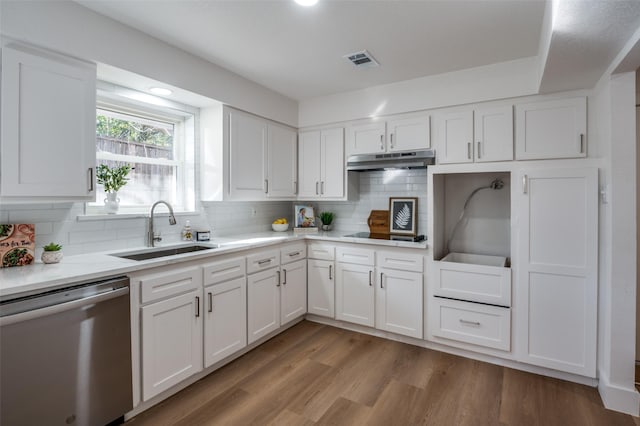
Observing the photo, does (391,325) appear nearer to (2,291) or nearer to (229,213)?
(229,213)

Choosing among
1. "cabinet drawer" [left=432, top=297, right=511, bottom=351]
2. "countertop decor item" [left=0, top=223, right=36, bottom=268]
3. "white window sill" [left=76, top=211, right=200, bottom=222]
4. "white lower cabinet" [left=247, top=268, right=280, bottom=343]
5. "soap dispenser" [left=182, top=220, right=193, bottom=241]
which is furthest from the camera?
"soap dispenser" [left=182, top=220, right=193, bottom=241]

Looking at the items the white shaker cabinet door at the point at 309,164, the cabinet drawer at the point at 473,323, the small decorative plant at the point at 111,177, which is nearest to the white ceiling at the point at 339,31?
the white shaker cabinet door at the point at 309,164

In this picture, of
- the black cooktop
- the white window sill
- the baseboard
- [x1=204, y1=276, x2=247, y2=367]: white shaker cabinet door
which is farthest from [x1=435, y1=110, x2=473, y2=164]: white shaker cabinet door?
the white window sill

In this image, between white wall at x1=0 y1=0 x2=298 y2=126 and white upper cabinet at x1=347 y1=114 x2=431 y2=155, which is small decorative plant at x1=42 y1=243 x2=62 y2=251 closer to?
Result: white wall at x1=0 y1=0 x2=298 y2=126

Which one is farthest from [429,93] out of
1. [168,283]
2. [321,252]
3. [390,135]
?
[168,283]

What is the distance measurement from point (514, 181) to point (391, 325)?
Result: 167cm

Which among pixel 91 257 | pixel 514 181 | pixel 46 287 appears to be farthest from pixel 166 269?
pixel 514 181

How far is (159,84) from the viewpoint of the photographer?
252 cm

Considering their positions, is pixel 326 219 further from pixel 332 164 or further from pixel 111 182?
pixel 111 182

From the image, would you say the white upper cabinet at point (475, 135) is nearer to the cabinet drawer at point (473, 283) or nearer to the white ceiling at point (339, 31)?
the white ceiling at point (339, 31)

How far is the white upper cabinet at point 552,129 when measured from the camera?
8.33 feet

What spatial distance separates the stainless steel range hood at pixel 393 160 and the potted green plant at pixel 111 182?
214 cm

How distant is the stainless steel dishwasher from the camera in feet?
4.96

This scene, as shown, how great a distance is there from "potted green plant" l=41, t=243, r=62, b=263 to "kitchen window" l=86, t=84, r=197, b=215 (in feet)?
1.52
